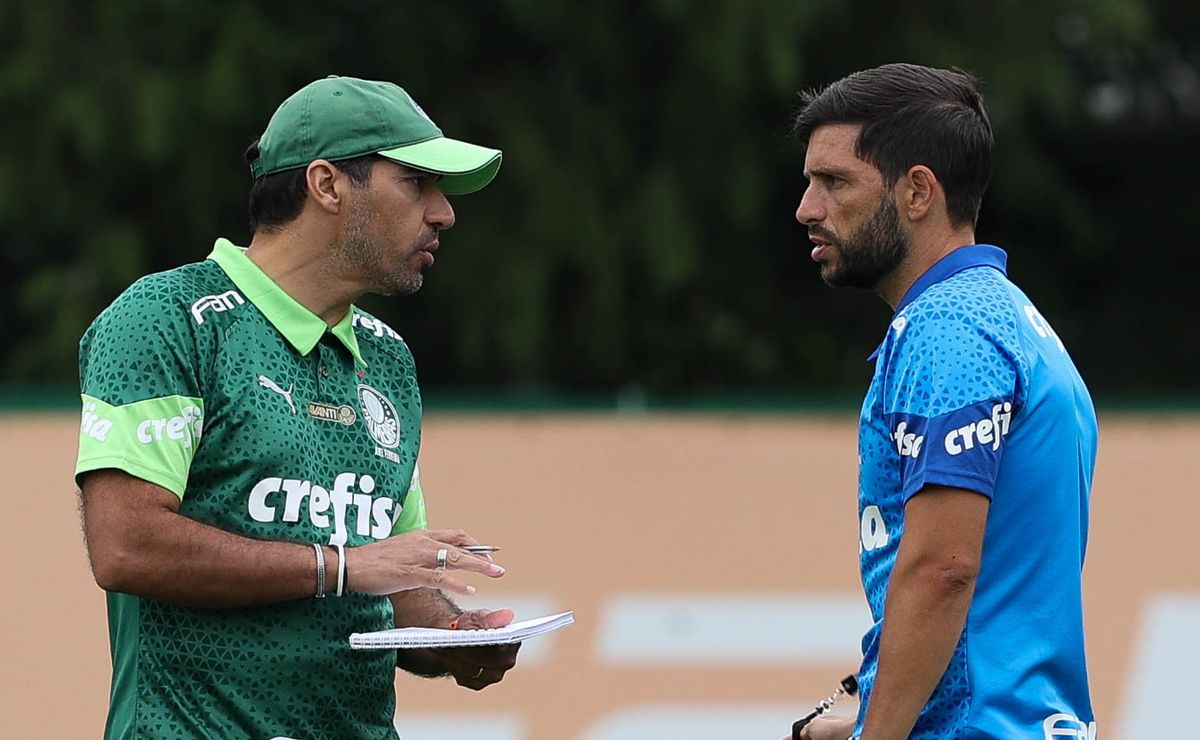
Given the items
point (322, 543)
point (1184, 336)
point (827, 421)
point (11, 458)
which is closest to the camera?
point (322, 543)

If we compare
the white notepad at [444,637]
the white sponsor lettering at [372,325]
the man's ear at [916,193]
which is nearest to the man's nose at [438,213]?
the white sponsor lettering at [372,325]

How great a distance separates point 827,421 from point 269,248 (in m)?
3.37

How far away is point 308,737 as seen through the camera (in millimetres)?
2846

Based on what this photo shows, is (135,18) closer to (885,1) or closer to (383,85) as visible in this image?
(885,1)

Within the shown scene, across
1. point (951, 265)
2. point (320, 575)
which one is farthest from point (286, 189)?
point (951, 265)

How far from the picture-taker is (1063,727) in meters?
2.51

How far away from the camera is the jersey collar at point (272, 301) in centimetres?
290

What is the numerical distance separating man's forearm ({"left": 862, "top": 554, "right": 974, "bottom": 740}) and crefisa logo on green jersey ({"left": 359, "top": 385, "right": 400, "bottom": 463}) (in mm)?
1011

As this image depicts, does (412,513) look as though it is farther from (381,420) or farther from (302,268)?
(302,268)

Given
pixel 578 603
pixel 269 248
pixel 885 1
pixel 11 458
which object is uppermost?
pixel 885 1

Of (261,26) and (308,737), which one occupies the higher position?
(261,26)

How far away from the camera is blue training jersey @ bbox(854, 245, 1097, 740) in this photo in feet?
7.94

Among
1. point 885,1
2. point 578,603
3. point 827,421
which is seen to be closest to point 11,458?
point 578,603

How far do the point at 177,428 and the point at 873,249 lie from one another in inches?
45.2
